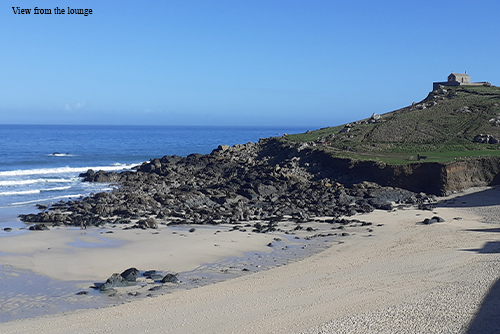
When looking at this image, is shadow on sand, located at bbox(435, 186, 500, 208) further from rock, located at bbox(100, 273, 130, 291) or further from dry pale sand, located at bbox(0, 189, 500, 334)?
rock, located at bbox(100, 273, 130, 291)

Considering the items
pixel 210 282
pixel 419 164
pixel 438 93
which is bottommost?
pixel 210 282

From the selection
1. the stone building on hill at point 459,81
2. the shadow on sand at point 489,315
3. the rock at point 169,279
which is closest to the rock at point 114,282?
the rock at point 169,279

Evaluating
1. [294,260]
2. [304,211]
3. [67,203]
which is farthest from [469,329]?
[67,203]

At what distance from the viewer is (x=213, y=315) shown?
45.3 feet

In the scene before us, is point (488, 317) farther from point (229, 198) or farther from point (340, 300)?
point (229, 198)

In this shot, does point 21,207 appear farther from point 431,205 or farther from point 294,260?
point 431,205

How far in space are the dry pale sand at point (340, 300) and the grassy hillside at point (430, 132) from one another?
19.9m

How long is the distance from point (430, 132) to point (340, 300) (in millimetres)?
39079

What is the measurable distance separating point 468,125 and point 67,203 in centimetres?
3820

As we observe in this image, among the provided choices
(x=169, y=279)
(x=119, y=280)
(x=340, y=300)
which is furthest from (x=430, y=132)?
(x=119, y=280)

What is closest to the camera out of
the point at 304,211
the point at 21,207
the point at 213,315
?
the point at 213,315

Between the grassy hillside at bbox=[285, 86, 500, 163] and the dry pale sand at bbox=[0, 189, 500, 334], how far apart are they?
65.2 feet

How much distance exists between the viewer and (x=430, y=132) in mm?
49875

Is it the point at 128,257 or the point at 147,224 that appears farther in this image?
the point at 147,224
